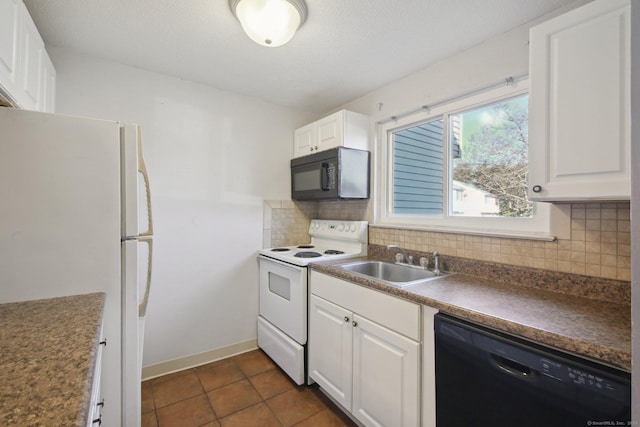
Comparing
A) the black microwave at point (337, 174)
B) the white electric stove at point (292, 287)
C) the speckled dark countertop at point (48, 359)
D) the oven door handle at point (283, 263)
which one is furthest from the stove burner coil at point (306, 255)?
the speckled dark countertop at point (48, 359)

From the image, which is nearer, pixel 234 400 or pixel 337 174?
pixel 234 400

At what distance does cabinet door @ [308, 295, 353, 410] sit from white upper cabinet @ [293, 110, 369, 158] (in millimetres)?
1259

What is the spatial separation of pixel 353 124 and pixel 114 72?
1.77 meters

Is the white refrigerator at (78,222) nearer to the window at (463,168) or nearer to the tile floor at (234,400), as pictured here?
the tile floor at (234,400)

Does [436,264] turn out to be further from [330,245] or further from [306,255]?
[330,245]

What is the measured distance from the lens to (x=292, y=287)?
2117 mm

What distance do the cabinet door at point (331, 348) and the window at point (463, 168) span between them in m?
0.91

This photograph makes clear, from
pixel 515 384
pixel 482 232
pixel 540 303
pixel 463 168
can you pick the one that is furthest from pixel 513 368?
pixel 463 168

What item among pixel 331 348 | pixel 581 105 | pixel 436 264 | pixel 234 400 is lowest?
pixel 234 400

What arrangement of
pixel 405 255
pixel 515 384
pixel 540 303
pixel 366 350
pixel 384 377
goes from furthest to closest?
1. pixel 405 255
2. pixel 366 350
3. pixel 384 377
4. pixel 540 303
5. pixel 515 384

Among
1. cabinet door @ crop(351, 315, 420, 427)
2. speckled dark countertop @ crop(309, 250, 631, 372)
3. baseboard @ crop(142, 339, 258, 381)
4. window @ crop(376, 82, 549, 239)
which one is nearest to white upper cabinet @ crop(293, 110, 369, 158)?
window @ crop(376, 82, 549, 239)

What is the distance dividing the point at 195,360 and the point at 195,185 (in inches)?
55.5

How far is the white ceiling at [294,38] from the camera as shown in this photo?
145 cm

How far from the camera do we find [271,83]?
2322 mm
